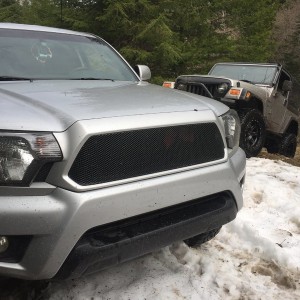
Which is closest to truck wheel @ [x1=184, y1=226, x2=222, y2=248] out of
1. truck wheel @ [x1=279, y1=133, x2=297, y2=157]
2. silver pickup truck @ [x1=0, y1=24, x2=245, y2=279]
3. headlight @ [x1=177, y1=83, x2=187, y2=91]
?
silver pickup truck @ [x1=0, y1=24, x2=245, y2=279]

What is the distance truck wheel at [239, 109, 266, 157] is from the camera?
6.22 metres

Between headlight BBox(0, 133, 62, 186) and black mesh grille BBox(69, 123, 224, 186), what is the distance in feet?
0.49

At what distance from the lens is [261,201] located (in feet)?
14.8

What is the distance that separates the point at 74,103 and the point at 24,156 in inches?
19.7

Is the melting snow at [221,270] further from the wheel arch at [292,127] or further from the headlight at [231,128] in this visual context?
the wheel arch at [292,127]

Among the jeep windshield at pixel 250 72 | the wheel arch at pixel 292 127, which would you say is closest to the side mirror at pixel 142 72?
the jeep windshield at pixel 250 72

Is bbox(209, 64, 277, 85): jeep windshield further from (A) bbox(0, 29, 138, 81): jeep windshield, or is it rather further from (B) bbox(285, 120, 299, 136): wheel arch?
(A) bbox(0, 29, 138, 81): jeep windshield

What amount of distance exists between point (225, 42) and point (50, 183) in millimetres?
15496

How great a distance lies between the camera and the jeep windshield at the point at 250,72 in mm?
7504

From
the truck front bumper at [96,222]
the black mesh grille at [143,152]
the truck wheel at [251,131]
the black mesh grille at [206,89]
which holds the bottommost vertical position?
the truck wheel at [251,131]

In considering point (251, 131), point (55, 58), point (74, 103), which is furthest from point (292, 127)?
point (74, 103)

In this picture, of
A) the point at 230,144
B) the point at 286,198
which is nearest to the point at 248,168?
the point at 286,198

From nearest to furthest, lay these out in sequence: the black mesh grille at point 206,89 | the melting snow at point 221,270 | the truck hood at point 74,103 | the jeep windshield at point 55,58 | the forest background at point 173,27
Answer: the truck hood at point 74,103, the melting snow at point 221,270, the jeep windshield at point 55,58, the black mesh grille at point 206,89, the forest background at point 173,27

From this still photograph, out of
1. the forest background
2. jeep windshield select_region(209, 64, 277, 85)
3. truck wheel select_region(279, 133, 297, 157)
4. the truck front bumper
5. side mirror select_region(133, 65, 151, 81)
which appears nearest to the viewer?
the truck front bumper
